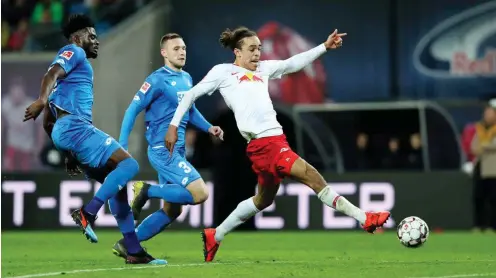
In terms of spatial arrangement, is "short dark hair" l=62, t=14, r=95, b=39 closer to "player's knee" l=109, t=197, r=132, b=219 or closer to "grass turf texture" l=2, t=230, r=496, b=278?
"player's knee" l=109, t=197, r=132, b=219

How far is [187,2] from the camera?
2195cm

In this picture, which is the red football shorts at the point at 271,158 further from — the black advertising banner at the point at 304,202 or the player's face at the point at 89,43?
the black advertising banner at the point at 304,202

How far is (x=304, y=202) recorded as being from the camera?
17375mm

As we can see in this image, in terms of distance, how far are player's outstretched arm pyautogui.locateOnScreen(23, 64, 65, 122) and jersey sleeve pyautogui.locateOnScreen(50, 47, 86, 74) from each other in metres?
0.04

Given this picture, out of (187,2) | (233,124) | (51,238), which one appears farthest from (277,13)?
(51,238)

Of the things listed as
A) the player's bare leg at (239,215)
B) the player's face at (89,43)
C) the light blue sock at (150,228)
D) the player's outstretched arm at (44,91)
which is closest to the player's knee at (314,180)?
the player's bare leg at (239,215)

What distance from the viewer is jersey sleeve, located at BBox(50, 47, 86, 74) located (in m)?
9.55

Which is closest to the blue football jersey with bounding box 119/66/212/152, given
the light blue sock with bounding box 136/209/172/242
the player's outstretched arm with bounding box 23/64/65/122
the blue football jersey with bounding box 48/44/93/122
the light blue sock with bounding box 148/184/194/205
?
the light blue sock with bounding box 148/184/194/205

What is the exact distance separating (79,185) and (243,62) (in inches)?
302

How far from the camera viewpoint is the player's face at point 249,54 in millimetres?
10375

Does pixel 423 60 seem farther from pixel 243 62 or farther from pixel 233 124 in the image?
pixel 243 62

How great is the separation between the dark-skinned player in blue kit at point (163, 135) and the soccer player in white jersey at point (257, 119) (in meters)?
0.47

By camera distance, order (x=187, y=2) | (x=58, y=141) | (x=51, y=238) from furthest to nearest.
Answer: (x=187, y=2)
(x=51, y=238)
(x=58, y=141)

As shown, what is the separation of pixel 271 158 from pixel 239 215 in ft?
1.90
